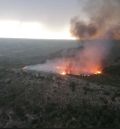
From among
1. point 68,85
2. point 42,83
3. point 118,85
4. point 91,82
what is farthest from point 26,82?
point 118,85

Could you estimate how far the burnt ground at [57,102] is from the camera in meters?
41.1

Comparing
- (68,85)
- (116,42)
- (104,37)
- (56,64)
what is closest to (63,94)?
(68,85)

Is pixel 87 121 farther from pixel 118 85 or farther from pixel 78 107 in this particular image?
pixel 118 85

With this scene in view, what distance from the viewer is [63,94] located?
4984 centimetres

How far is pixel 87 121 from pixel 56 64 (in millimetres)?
45156

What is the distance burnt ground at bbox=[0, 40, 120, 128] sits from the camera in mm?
41125

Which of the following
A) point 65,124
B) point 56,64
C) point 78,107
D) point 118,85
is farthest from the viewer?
point 56,64

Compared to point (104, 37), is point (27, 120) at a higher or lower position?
lower

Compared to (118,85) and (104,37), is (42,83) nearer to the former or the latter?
(118,85)

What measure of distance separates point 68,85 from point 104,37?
38.9 m

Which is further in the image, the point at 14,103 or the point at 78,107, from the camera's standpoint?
the point at 14,103

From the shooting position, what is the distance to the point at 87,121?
134 ft

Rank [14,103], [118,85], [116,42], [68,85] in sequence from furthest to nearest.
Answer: [116,42], [118,85], [68,85], [14,103]

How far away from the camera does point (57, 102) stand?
46.4 m
